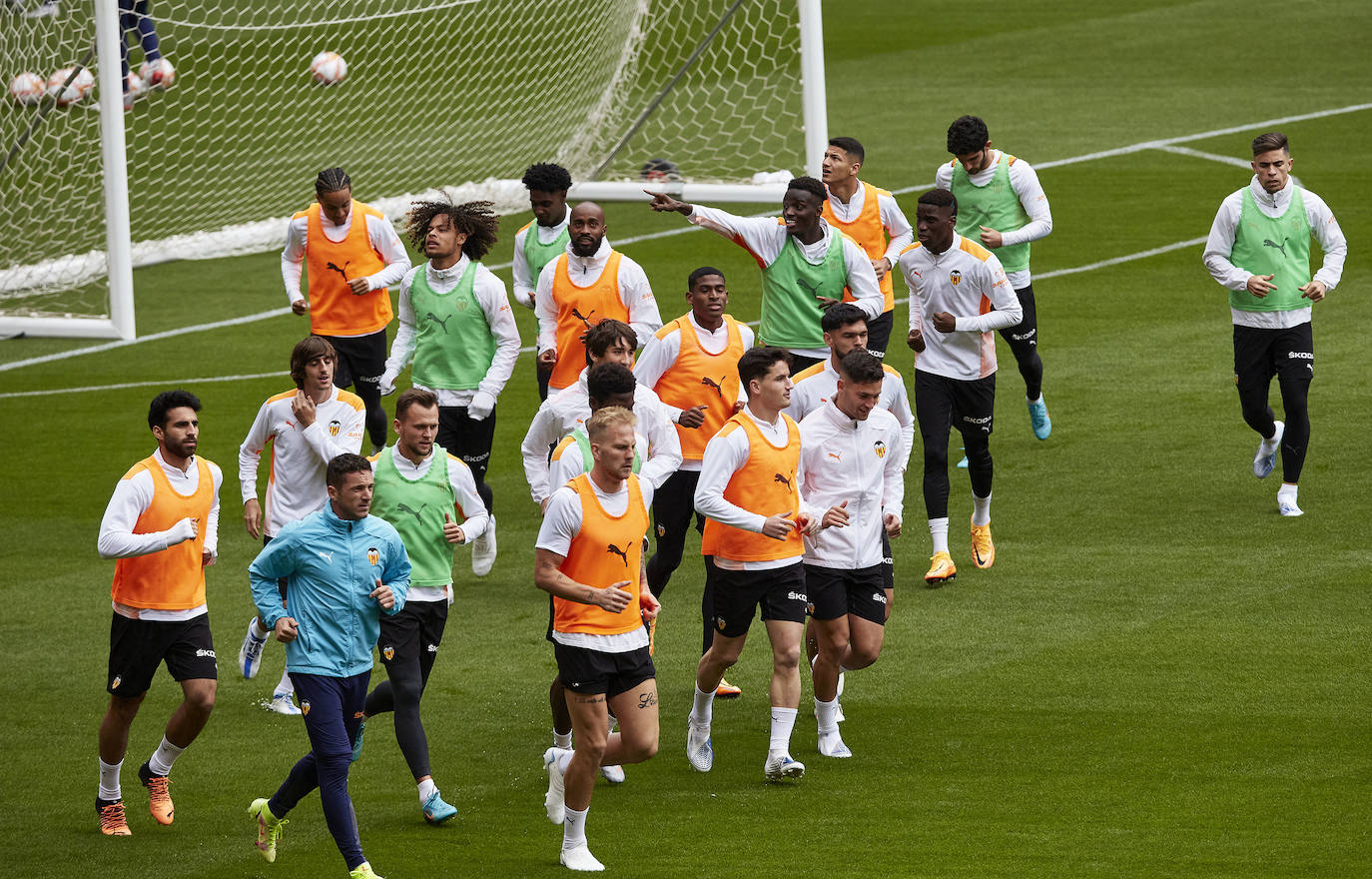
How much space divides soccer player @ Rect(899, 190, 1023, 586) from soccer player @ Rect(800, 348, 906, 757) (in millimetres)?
2656

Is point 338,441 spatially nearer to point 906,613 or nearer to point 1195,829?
point 906,613

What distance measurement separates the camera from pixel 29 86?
1561cm

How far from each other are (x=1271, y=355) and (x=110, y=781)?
7732mm

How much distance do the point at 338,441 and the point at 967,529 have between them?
4.83m

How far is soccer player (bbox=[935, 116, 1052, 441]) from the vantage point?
1325 cm

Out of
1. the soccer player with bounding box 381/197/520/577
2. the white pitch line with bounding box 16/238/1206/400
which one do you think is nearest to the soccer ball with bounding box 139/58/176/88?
the white pitch line with bounding box 16/238/1206/400

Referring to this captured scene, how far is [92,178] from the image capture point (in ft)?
54.9

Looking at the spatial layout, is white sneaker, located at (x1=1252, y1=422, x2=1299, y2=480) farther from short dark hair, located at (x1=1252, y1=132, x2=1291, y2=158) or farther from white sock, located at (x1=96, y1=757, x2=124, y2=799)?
white sock, located at (x1=96, y1=757, x2=124, y2=799)

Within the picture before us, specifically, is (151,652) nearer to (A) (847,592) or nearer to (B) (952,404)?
(A) (847,592)

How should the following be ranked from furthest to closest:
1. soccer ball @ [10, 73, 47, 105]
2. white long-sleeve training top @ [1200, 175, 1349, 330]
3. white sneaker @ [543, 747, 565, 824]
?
soccer ball @ [10, 73, 47, 105] < white long-sleeve training top @ [1200, 175, 1349, 330] < white sneaker @ [543, 747, 565, 824]

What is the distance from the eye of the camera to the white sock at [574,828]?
780 cm

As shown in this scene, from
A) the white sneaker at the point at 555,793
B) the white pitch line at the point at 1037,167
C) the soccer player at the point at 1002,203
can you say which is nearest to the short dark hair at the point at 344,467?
the white sneaker at the point at 555,793

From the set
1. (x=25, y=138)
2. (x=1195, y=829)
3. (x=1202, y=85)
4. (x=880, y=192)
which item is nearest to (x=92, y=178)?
(x=25, y=138)

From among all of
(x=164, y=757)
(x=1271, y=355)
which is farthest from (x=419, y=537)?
(x=1271, y=355)
